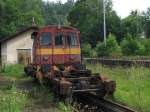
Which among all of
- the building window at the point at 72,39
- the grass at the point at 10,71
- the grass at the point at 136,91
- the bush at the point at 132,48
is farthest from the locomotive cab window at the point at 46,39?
the bush at the point at 132,48

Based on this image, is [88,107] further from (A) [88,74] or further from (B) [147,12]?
(B) [147,12]

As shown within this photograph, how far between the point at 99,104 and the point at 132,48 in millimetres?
41978

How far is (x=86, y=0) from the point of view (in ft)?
336

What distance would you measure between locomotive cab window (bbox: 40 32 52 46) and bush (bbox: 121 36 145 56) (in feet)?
118

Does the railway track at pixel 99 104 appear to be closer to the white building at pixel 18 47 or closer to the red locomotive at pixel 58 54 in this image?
the red locomotive at pixel 58 54

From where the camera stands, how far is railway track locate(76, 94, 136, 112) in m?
14.7

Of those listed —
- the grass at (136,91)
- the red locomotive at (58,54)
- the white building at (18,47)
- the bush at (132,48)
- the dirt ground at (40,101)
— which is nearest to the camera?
the dirt ground at (40,101)

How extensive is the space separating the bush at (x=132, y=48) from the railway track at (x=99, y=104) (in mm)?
38386

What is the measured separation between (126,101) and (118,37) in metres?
63.7

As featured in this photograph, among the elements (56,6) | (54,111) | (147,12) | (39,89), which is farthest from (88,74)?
(56,6)

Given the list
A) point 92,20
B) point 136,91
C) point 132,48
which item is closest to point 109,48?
point 132,48

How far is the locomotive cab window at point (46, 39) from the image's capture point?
2072cm

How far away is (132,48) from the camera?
57.7m

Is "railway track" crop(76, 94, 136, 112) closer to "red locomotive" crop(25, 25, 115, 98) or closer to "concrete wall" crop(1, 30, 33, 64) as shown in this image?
"red locomotive" crop(25, 25, 115, 98)
